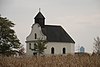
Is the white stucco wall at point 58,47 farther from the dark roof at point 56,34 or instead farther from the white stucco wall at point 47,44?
the dark roof at point 56,34

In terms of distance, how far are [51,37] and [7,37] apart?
62.8 ft

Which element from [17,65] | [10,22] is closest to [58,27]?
[10,22]

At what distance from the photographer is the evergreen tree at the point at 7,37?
49.9m

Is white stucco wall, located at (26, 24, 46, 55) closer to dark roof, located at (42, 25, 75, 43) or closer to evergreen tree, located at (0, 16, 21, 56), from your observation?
dark roof, located at (42, 25, 75, 43)

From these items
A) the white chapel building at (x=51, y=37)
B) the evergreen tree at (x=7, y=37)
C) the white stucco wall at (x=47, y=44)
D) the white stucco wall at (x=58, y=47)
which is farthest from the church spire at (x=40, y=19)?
the evergreen tree at (x=7, y=37)

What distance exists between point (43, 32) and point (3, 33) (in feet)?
64.3

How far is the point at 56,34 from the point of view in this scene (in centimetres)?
7044

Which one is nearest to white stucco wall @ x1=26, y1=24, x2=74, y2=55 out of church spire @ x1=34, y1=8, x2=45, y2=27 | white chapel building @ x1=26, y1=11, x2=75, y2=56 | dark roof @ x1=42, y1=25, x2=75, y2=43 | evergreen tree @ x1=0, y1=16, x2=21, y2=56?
white chapel building @ x1=26, y1=11, x2=75, y2=56

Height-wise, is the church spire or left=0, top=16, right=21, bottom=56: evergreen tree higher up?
the church spire

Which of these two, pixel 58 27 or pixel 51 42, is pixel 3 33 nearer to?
pixel 51 42

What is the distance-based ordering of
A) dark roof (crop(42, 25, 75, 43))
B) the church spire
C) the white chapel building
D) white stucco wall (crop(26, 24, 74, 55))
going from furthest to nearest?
the church spire < dark roof (crop(42, 25, 75, 43)) < the white chapel building < white stucco wall (crop(26, 24, 74, 55))

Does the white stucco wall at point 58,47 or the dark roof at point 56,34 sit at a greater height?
the dark roof at point 56,34

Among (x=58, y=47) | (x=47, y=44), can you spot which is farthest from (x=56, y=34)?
(x=47, y=44)

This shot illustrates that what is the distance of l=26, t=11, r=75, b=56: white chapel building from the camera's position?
222 feet
